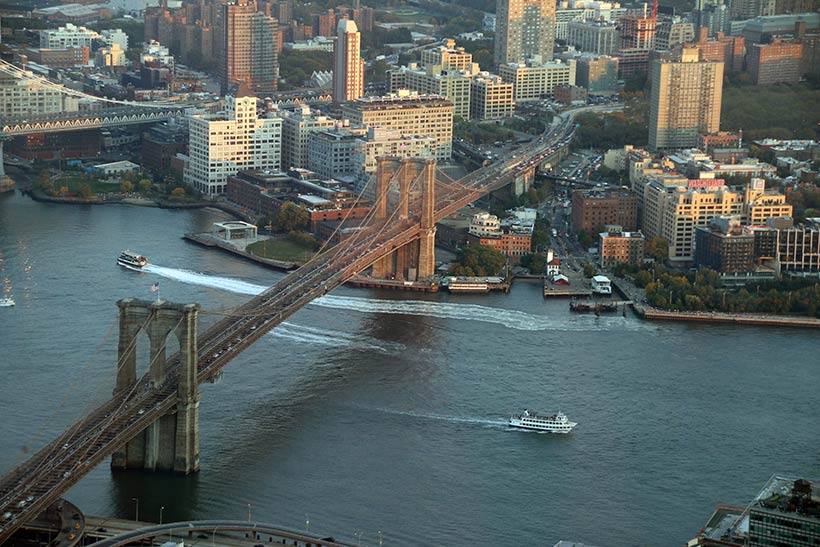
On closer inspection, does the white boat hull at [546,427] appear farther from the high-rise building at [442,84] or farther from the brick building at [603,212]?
the high-rise building at [442,84]

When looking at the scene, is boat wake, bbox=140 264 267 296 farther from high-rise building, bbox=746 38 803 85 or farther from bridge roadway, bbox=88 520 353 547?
high-rise building, bbox=746 38 803 85

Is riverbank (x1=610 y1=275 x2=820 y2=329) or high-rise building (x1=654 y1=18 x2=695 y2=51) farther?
high-rise building (x1=654 y1=18 x2=695 y2=51)

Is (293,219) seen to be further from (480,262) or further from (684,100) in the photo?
(684,100)

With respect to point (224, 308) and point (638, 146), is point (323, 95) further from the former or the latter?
point (224, 308)

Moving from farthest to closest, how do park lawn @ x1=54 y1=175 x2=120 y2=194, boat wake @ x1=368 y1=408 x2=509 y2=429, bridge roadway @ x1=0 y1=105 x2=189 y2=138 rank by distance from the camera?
bridge roadway @ x1=0 y1=105 x2=189 y2=138
park lawn @ x1=54 y1=175 x2=120 y2=194
boat wake @ x1=368 y1=408 x2=509 y2=429

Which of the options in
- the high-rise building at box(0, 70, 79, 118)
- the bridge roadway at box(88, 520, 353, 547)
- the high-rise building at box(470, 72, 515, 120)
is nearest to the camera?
the bridge roadway at box(88, 520, 353, 547)

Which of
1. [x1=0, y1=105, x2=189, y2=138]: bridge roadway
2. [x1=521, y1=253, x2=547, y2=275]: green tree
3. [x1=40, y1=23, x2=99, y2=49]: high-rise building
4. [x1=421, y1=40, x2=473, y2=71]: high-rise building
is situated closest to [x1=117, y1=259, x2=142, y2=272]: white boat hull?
[x1=521, y1=253, x2=547, y2=275]: green tree

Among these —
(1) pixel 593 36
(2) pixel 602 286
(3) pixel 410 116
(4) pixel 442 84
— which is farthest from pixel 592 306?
(1) pixel 593 36
